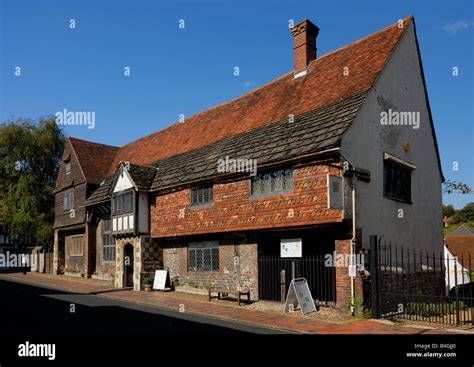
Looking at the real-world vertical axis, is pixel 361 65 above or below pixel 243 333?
above

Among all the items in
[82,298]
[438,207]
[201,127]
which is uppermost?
[201,127]

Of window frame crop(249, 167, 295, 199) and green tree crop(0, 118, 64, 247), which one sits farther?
green tree crop(0, 118, 64, 247)

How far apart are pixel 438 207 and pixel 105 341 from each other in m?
15.5

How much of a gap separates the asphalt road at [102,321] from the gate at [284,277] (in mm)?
3529

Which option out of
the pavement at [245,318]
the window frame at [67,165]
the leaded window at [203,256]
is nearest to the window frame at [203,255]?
the leaded window at [203,256]

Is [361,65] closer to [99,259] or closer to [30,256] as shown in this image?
[99,259]

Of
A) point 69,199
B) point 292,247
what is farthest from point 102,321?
point 69,199

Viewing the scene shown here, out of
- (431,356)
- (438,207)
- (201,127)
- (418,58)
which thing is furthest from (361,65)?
(431,356)

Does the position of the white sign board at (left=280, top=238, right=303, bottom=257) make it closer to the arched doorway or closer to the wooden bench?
the wooden bench

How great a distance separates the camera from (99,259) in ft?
90.8

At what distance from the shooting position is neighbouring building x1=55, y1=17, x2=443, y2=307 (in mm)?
14234

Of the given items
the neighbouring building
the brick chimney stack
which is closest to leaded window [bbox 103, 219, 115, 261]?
the neighbouring building

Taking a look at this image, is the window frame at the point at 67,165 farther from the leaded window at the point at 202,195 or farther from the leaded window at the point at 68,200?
the leaded window at the point at 202,195

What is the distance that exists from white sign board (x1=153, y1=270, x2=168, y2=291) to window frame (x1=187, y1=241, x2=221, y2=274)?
1.41 m
